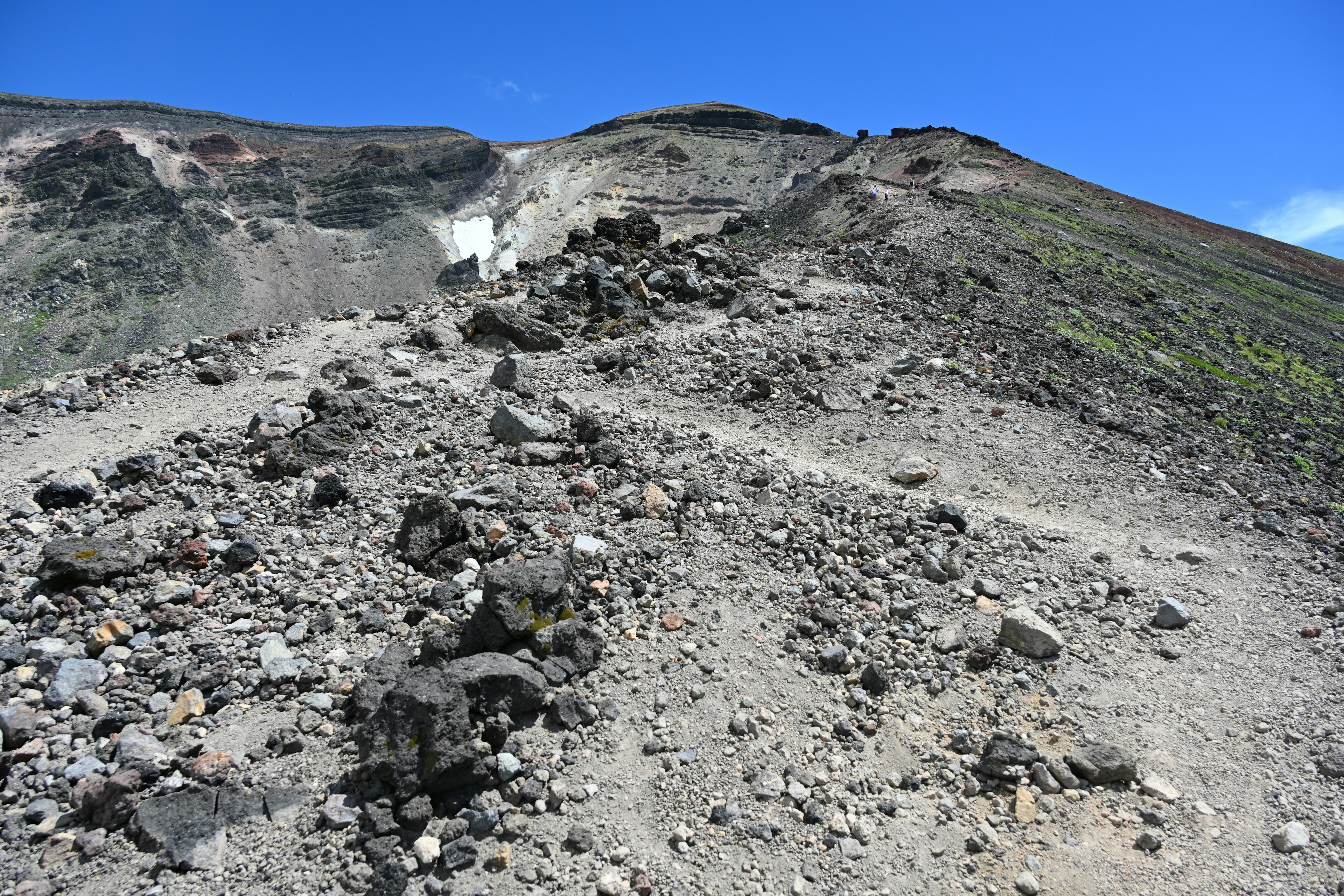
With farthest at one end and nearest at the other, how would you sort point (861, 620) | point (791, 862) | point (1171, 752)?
1. point (861, 620)
2. point (1171, 752)
3. point (791, 862)

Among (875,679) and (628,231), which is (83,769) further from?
(628,231)

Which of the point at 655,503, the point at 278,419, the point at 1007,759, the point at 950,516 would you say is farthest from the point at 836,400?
the point at 278,419

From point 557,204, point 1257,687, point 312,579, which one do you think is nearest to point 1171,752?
point 1257,687

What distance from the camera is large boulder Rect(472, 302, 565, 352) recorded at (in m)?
11.9

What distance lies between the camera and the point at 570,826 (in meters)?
4.51

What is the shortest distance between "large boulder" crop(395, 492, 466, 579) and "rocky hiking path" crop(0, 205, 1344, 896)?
0.11ft

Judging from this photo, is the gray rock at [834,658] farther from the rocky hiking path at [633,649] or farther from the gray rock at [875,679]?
the gray rock at [875,679]

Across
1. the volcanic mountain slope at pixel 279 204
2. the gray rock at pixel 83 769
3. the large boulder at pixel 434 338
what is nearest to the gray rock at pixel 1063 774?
the gray rock at pixel 83 769

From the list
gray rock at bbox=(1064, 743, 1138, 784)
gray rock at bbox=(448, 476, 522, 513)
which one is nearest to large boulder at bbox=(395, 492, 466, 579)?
gray rock at bbox=(448, 476, 522, 513)

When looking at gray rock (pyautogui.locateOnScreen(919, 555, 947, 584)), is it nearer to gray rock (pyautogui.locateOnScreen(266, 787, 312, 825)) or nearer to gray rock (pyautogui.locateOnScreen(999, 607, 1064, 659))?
gray rock (pyautogui.locateOnScreen(999, 607, 1064, 659))

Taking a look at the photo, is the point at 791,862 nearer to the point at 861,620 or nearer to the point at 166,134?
the point at 861,620

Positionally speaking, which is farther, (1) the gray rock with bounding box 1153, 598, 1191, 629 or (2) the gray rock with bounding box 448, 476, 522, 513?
(2) the gray rock with bounding box 448, 476, 522, 513

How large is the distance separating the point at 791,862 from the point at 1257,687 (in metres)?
4.76

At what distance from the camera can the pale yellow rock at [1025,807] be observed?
4.64m
